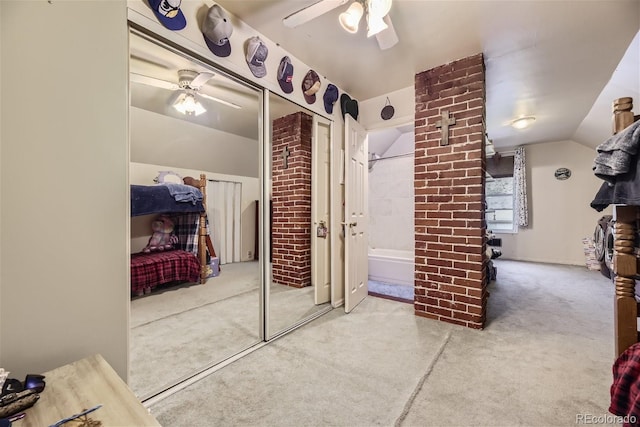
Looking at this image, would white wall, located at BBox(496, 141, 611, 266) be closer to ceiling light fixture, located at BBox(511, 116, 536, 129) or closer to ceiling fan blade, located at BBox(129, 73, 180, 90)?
ceiling light fixture, located at BBox(511, 116, 536, 129)

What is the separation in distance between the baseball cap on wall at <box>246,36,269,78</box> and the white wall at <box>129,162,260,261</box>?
210cm

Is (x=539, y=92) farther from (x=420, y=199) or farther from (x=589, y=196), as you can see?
(x=589, y=196)

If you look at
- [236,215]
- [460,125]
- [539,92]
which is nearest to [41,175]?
[460,125]

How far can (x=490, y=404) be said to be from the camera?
55.0 inches

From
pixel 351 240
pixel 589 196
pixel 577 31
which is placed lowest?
pixel 351 240

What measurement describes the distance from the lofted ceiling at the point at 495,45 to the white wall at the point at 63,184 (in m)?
1.03

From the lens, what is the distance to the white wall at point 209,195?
3154 millimetres

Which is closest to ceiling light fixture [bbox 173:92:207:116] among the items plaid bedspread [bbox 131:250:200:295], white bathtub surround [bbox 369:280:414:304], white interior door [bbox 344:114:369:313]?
white interior door [bbox 344:114:369:313]

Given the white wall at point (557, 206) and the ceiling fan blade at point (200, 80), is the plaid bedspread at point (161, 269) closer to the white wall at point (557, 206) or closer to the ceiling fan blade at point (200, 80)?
the ceiling fan blade at point (200, 80)

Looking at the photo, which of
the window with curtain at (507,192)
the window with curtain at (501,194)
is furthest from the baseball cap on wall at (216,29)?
the window with curtain at (501,194)

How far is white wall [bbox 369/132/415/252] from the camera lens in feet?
14.3

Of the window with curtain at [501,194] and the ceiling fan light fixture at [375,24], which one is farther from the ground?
the ceiling fan light fixture at [375,24]

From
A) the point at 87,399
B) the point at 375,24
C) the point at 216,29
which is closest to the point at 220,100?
the point at 216,29

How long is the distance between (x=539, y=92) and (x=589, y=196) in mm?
3273
